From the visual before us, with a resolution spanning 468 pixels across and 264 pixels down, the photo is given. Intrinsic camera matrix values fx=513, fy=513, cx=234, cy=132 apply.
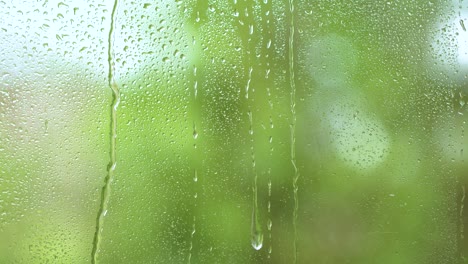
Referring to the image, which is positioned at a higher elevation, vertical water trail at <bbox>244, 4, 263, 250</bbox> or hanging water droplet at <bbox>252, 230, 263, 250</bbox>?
vertical water trail at <bbox>244, 4, 263, 250</bbox>

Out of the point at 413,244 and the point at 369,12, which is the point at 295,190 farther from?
the point at 369,12

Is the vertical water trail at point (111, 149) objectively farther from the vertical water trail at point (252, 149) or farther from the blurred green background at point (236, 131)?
the vertical water trail at point (252, 149)

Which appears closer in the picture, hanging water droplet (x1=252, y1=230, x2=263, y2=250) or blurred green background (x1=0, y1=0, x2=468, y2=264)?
blurred green background (x1=0, y1=0, x2=468, y2=264)

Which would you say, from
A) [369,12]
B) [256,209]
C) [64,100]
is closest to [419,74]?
[369,12]

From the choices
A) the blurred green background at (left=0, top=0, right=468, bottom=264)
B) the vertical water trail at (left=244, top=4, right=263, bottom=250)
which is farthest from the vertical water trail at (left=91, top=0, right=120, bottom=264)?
the vertical water trail at (left=244, top=4, right=263, bottom=250)

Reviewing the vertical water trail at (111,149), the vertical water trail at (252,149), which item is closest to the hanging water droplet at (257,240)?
the vertical water trail at (252,149)

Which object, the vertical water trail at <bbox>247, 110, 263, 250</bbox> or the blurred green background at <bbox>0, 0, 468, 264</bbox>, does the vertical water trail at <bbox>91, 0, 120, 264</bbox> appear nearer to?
the blurred green background at <bbox>0, 0, 468, 264</bbox>

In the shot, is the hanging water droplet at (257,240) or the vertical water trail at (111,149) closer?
the vertical water trail at (111,149)

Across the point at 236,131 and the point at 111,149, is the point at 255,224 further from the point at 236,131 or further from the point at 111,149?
the point at 111,149
